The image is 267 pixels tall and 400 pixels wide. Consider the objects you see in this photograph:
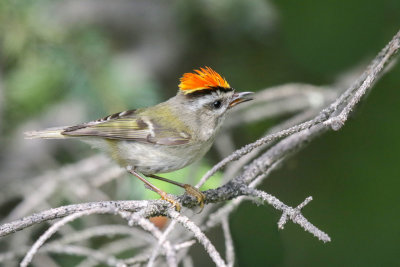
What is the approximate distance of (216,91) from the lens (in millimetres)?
2594

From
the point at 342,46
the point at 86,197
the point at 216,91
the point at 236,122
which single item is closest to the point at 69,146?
the point at 86,197

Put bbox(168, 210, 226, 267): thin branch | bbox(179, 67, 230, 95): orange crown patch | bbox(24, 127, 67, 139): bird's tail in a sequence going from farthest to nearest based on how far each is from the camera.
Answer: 1. bbox(24, 127, 67, 139): bird's tail
2. bbox(179, 67, 230, 95): orange crown patch
3. bbox(168, 210, 226, 267): thin branch

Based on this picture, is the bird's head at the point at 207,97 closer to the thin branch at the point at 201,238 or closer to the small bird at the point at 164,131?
the small bird at the point at 164,131

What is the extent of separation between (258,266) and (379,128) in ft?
3.19

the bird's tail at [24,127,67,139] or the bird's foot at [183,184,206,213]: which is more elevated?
the bird's tail at [24,127,67,139]

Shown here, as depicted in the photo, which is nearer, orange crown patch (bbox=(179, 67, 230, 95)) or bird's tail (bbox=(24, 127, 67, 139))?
orange crown patch (bbox=(179, 67, 230, 95))

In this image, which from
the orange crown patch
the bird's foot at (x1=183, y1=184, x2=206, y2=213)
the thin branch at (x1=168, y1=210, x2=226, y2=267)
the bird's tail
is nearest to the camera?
the thin branch at (x1=168, y1=210, x2=226, y2=267)

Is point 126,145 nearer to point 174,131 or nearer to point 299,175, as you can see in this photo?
point 174,131

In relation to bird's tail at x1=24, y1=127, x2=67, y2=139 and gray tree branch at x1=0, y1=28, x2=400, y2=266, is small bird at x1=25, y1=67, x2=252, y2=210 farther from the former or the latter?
gray tree branch at x1=0, y1=28, x2=400, y2=266

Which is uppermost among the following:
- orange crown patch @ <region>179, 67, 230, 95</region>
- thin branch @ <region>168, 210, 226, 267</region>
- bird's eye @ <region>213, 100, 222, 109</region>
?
bird's eye @ <region>213, 100, 222, 109</region>

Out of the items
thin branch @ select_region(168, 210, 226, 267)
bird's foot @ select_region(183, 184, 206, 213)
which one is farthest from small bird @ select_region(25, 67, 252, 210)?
thin branch @ select_region(168, 210, 226, 267)

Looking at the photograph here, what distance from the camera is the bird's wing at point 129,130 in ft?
Result: 8.44

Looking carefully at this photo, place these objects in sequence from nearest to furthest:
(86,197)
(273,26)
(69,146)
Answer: (86,197) < (273,26) < (69,146)

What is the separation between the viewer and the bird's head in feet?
8.06
